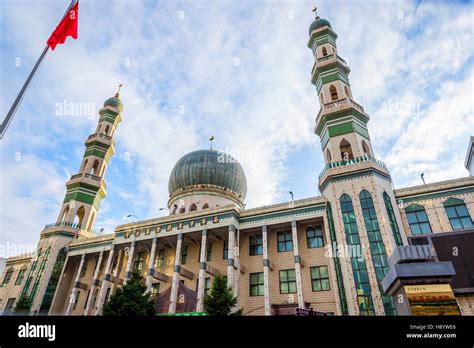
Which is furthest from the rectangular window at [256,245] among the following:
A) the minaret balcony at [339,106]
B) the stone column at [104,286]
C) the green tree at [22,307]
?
the green tree at [22,307]

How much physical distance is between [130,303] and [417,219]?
21264 millimetres

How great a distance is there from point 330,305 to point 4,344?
2127 cm

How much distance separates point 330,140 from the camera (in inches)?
1055

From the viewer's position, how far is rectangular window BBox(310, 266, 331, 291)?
2283cm

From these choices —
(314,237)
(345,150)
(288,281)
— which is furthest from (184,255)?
(345,150)

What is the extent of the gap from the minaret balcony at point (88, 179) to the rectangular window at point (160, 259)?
1305cm

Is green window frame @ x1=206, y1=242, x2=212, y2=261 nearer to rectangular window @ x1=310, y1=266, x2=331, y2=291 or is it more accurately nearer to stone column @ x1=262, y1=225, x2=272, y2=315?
stone column @ x1=262, y1=225, x2=272, y2=315

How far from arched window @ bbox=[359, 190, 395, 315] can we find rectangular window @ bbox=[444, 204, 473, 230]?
5.10 m

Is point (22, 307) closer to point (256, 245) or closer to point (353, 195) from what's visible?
point (256, 245)

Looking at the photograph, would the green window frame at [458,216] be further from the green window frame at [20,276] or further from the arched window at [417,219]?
the green window frame at [20,276]

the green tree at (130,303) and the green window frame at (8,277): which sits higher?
the green window frame at (8,277)

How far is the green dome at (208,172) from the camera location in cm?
3547

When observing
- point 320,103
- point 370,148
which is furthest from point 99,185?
point 370,148

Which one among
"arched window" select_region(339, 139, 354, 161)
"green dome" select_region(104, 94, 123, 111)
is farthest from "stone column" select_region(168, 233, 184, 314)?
"green dome" select_region(104, 94, 123, 111)
